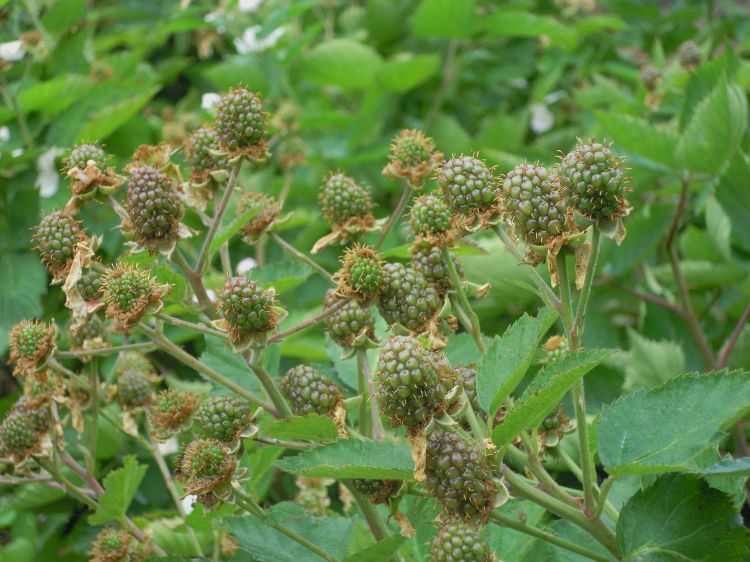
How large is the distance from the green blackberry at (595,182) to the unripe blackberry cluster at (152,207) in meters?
0.52

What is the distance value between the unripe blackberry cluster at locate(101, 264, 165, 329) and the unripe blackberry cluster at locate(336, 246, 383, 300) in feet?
0.78

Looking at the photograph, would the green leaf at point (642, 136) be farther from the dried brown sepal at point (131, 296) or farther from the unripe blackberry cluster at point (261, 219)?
the dried brown sepal at point (131, 296)

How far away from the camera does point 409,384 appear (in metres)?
0.96

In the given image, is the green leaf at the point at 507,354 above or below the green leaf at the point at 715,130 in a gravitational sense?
above

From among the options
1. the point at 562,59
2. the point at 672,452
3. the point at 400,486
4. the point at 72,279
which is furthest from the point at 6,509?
the point at 562,59

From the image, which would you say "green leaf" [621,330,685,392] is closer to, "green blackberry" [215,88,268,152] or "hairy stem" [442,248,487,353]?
"hairy stem" [442,248,487,353]

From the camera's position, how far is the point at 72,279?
117 cm

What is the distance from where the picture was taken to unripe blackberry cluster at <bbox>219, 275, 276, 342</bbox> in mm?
1112

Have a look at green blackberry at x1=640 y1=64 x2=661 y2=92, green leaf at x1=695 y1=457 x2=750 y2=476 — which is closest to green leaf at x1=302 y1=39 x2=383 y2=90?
green blackberry at x1=640 y1=64 x2=661 y2=92

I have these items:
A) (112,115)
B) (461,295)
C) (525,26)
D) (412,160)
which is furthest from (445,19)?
(461,295)

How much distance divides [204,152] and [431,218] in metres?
0.39

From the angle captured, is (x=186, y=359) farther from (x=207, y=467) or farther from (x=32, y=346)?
(x=32, y=346)

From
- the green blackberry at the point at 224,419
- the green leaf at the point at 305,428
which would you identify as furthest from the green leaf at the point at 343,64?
the green leaf at the point at 305,428

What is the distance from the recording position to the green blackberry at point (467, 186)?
1119 millimetres
